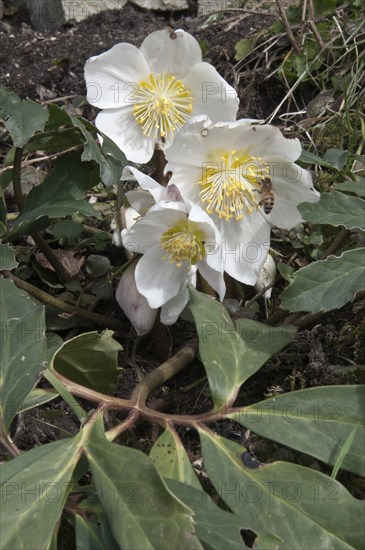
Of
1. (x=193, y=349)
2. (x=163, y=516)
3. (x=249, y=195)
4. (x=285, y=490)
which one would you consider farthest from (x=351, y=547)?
(x=249, y=195)

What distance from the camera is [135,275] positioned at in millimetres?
1231

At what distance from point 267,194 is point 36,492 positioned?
0.64 meters

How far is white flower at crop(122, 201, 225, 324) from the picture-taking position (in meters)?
1.16

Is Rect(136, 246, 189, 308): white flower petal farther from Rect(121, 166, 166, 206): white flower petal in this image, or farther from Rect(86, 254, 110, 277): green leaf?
Rect(86, 254, 110, 277): green leaf

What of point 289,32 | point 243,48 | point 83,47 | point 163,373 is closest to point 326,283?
point 163,373

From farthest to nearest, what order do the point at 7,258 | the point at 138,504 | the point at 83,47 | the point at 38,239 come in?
1. the point at 83,47
2. the point at 38,239
3. the point at 7,258
4. the point at 138,504

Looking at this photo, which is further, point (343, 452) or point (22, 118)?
point (22, 118)

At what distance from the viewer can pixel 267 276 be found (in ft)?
4.65

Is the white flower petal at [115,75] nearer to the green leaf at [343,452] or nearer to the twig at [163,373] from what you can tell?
the twig at [163,373]

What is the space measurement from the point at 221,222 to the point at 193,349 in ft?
0.80

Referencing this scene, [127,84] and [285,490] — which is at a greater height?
[127,84]

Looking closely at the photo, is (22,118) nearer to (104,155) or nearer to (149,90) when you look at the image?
(104,155)

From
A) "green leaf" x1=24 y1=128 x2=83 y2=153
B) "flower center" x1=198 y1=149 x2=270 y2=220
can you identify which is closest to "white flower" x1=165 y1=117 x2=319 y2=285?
"flower center" x1=198 y1=149 x2=270 y2=220

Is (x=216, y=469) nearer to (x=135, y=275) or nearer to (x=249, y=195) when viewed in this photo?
(x=135, y=275)
